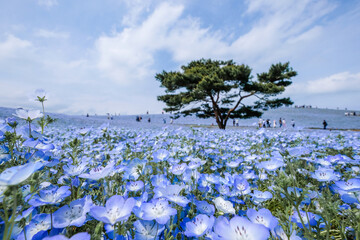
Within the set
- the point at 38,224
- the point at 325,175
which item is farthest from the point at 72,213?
the point at 325,175

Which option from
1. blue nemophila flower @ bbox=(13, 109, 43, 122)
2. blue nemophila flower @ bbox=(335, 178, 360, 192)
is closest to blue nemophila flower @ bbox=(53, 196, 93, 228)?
blue nemophila flower @ bbox=(13, 109, 43, 122)

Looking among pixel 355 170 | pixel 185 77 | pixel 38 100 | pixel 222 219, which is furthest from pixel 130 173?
pixel 185 77

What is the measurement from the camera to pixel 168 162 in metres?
2.13

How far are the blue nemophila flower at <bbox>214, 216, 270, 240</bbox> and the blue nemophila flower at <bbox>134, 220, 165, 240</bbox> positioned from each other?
0.84ft

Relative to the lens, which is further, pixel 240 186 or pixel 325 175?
pixel 325 175

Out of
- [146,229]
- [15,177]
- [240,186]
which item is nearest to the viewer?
[15,177]

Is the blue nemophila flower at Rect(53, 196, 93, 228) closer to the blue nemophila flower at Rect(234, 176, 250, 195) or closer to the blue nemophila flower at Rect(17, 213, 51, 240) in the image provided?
the blue nemophila flower at Rect(17, 213, 51, 240)

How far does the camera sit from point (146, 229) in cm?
88

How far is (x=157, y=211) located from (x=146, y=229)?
106 millimetres

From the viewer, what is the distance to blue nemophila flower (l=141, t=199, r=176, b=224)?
774 mm

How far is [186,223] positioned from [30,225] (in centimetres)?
64

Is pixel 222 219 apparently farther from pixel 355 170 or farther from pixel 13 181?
pixel 355 170

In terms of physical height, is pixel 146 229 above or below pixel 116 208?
below

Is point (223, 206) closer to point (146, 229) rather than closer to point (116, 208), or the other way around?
point (146, 229)
